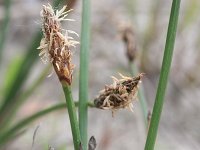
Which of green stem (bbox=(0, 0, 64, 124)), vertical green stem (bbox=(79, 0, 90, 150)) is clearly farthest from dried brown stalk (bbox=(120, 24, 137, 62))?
green stem (bbox=(0, 0, 64, 124))

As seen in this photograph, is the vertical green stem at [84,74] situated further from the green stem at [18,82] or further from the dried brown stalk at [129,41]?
the green stem at [18,82]

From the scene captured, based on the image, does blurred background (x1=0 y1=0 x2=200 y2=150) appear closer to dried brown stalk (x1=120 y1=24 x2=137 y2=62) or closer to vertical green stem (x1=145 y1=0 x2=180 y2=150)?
dried brown stalk (x1=120 y1=24 x2=137 y2=62)

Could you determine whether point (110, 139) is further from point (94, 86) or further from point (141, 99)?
point (141, 99)

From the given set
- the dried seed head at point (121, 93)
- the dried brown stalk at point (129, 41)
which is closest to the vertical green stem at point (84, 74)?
the dried seed head at point (121, 93)

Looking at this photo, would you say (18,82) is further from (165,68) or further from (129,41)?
(165,68)

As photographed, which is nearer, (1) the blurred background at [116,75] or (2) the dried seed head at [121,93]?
(2) the dried seed head at [121,93]

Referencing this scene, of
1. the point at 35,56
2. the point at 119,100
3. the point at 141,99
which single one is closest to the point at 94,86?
the point at 35,56
